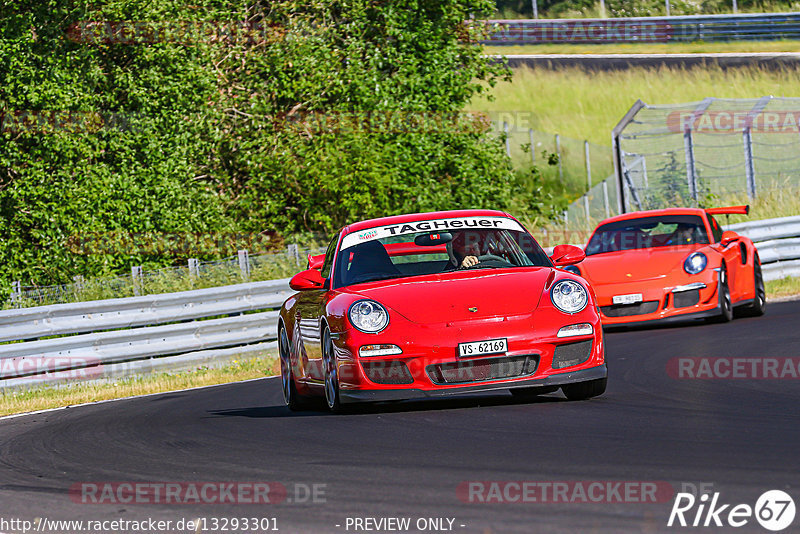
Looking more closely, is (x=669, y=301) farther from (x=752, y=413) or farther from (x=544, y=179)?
(x=544, y=179)

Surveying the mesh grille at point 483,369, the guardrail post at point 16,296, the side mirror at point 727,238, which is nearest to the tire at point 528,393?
the mesh grille at point 483,369

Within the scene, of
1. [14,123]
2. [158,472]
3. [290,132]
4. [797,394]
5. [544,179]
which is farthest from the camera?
[544,179]

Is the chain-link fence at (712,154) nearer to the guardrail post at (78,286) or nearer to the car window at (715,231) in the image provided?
the car window at (715,231)

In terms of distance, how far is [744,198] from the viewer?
90.8ft

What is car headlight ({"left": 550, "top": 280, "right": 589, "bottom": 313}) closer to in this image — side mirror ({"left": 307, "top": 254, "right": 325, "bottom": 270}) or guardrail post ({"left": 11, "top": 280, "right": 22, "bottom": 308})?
side mirror ({"left": 307, "top": 254, "right": 325, "bottom": 270})

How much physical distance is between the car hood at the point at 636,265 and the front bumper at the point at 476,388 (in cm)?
661

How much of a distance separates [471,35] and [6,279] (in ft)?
37.8

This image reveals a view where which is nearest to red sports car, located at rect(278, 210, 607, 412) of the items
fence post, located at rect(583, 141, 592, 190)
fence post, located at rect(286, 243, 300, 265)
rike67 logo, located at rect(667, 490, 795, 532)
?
rike67 logo, located at rect(667, 490, 795, 532)

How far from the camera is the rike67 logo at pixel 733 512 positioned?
191 inches

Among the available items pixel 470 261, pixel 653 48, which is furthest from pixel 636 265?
pixel 653 48

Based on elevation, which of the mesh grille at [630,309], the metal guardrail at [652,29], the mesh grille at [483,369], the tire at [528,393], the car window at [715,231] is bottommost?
the mesh grille at [630,309]

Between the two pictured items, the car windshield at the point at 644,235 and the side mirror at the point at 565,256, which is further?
the car windshield at the point at 644,235

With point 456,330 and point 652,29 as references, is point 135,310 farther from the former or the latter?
point 652,29

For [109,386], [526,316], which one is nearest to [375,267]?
[526,316]
